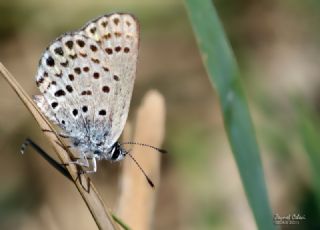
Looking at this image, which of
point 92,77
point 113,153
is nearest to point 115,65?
point 92,77

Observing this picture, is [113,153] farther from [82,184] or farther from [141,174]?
[82,184]

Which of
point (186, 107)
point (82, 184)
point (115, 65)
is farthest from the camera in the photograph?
point (186, 107)

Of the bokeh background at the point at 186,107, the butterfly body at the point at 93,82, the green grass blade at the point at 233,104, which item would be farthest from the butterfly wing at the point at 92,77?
the bokeh background at the point at 186,107

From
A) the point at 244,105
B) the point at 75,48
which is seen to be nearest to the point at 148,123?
the point at 75,48

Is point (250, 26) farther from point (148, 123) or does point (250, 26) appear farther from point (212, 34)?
point (212, 34)

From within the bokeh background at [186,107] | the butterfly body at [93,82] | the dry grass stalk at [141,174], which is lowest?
the bokeh background at [186,107]

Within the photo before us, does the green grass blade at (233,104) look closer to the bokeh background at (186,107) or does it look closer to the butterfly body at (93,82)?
the butterfly body at (93,82)
